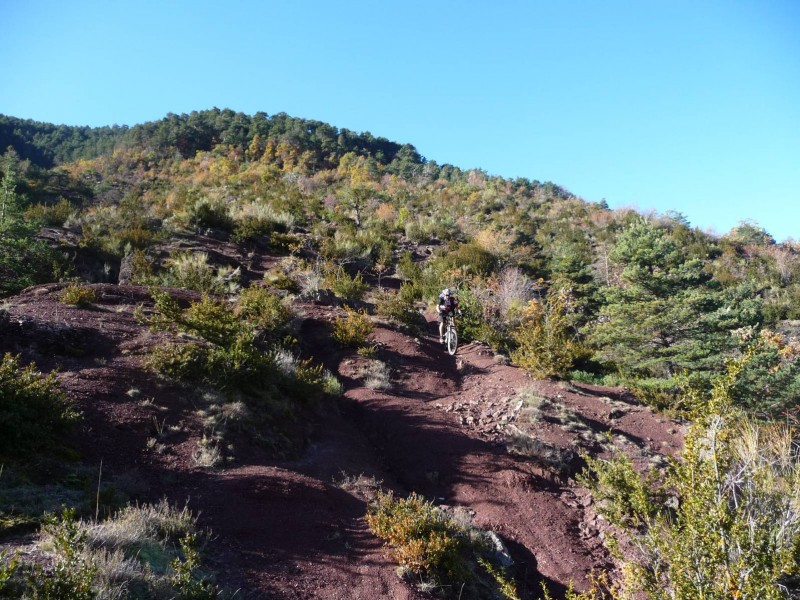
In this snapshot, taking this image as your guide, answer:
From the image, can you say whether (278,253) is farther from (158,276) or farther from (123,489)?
(123,489)

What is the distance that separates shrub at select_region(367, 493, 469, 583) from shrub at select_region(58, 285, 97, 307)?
7.09 metres

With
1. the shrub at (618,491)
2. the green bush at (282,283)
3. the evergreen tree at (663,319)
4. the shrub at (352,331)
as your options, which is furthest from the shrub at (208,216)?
the shrub at (618,491)

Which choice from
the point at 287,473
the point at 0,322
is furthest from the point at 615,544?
the point at 0,322

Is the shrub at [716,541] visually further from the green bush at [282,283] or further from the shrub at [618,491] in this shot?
the green bush at [282,283]

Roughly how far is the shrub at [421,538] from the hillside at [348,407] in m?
0.03

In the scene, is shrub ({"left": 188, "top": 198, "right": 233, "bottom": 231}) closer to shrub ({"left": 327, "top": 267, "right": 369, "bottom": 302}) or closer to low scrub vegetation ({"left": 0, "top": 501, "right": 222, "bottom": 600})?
shrub ({"left": 327, "top": 267, "right": 369, "bottom": 302})

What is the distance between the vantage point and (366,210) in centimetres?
2566

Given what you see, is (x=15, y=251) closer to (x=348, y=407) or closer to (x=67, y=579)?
(x=348, y=407)

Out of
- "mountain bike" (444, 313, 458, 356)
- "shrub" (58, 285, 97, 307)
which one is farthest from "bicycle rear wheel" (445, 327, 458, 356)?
"shrub" (58, 285, 97, 307)

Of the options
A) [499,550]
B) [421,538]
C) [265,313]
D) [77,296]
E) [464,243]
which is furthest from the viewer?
[464,243]

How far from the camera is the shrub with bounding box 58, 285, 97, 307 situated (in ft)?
28.2

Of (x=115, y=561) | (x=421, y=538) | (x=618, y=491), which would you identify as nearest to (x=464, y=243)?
(x=618, y=491)

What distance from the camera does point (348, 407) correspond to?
29.2ft

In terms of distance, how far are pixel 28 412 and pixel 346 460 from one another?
3966mm
